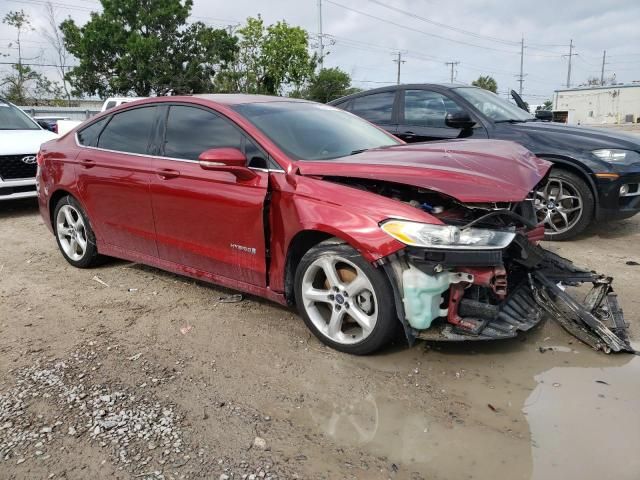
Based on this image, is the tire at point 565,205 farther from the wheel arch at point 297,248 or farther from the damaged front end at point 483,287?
the wheel arch at point 297,248

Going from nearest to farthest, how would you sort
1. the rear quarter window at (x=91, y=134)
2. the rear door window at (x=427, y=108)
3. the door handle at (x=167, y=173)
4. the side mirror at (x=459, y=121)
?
the door handle at (x=167, y=173), the rear quarter window at (x=91, y=134), the side mirror at (x=459, y=121), the rear door window at (x=427, y=108)

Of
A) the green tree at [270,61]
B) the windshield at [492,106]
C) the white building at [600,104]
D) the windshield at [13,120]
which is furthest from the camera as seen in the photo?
the white building at [600,104]

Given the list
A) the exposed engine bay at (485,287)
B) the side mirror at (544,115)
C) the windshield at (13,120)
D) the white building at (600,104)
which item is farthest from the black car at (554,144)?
the white building at (600,104)

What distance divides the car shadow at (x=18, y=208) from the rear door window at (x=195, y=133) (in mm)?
5128

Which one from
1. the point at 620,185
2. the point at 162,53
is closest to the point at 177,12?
the point at 162,53

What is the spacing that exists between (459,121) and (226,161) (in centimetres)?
334

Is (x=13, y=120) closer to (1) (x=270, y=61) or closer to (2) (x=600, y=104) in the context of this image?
(1) (x=270, y=61)

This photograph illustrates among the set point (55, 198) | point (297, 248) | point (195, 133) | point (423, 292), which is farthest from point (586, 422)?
point (55, 198)

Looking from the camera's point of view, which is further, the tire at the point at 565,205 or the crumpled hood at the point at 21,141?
the crumpled hood at the point at 21,141

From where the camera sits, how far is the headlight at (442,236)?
9.46 feet

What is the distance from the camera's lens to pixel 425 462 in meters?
2.39

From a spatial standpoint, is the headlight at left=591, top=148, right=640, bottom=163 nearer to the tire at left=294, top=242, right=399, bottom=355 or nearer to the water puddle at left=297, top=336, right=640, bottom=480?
the water puddle at left=297, top=336, right=640, bottom=480

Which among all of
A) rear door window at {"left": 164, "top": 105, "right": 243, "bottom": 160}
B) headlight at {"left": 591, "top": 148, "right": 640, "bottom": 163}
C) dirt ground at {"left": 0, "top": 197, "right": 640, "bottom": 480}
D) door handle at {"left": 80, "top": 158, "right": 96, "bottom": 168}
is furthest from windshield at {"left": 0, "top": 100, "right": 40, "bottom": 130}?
headlight at {"left": 591, "top": 148, "right": 640, "bottom": 163}

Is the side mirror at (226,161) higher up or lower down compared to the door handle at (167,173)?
higher up
